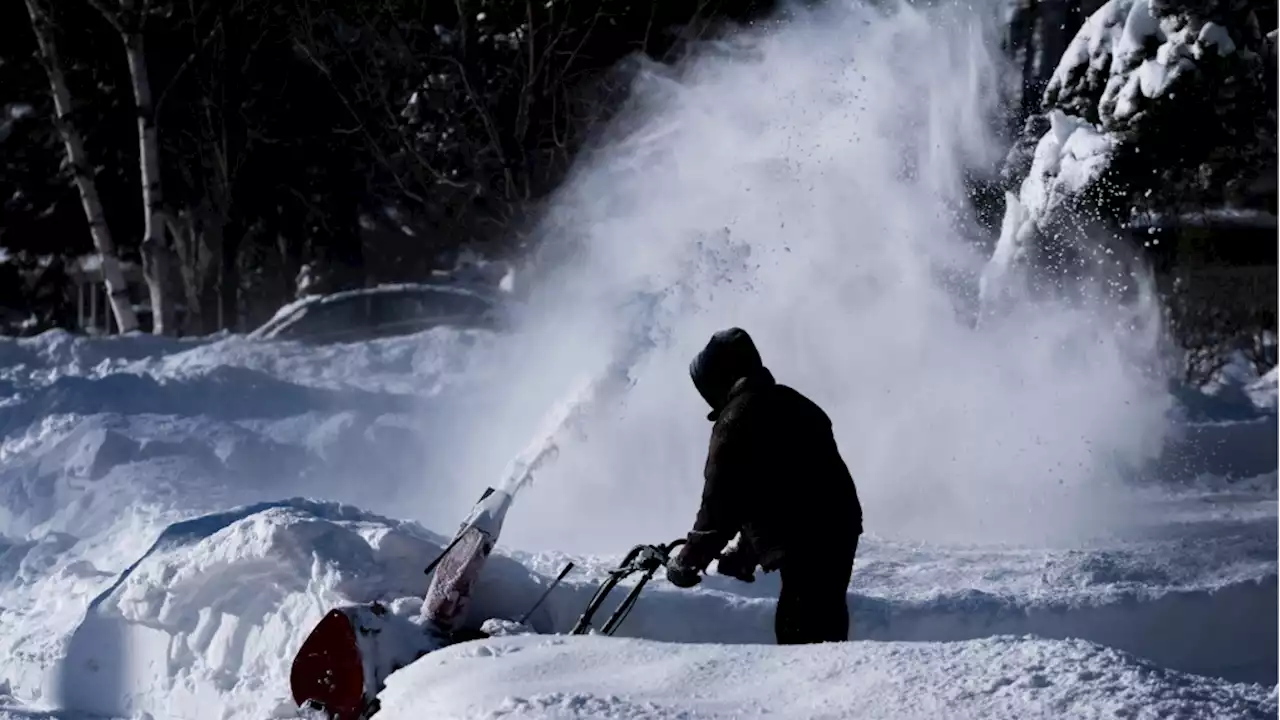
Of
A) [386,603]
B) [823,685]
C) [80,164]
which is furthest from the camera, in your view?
[80,164]

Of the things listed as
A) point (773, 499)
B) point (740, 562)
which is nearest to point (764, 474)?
point (773, 499)

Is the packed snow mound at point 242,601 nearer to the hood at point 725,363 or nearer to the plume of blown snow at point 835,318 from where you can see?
the hood at point 725,363

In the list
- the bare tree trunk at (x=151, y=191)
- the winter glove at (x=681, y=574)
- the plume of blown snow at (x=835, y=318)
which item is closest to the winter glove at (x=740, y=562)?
the winter glove at (x=681, y=574)

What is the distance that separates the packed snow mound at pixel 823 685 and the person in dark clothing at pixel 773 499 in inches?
25.9

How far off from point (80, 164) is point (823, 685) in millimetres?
16364

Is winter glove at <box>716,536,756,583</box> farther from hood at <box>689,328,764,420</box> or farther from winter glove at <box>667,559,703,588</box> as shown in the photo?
hood at <box>689,328,764,420</box>

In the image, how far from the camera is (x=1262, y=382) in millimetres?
20406

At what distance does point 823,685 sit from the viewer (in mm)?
4031

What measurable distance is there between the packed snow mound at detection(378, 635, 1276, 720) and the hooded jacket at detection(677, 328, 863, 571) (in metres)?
0.66

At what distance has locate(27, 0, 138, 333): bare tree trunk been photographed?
17.9m

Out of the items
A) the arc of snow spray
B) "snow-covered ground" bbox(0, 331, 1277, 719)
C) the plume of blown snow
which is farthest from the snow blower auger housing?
the plume of blown snow

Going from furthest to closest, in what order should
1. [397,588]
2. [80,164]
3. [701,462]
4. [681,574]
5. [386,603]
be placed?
[80,164], [701,462], [397,588], [386,603], [681,574]

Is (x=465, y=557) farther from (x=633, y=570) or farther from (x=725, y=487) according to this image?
(x=725, y=487)

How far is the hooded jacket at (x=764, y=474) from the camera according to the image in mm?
5086
